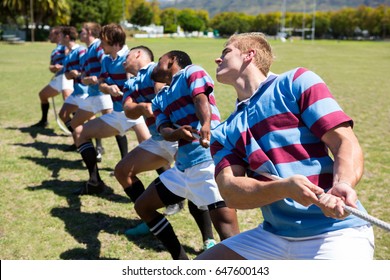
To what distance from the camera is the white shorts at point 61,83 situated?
10.5m

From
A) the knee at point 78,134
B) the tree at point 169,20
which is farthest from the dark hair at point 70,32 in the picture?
the tree at point 169,20

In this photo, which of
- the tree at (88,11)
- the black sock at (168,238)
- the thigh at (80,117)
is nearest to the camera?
the black sock at (168,238)

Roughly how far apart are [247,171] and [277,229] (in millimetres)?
365

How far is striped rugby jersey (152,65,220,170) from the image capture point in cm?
439

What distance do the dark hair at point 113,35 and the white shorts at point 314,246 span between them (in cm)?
453

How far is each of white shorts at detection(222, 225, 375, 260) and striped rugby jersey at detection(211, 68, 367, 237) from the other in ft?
0.14

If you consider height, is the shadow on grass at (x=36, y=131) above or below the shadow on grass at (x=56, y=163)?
below

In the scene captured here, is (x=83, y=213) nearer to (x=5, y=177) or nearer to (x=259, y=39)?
(x=5, y=177)

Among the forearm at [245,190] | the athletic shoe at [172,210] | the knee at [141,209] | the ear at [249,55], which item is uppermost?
the ear at [249,55]

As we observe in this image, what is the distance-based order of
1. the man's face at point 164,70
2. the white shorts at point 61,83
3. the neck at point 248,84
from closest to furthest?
1. the neck at point 248,84
2. the man's face at point 164,70
3. the white shorts at point 61,83

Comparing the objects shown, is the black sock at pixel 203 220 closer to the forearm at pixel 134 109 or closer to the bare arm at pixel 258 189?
the forearm at pixel 134 109

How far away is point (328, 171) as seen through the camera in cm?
259

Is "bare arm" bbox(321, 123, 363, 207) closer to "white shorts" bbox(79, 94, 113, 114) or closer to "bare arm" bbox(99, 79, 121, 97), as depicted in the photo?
"bare arm" bbox(99, 79, 121, 97)

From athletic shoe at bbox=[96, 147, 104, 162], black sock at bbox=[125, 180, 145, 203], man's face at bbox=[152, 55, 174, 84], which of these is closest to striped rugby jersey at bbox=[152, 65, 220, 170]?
man's face at bbox=[152, 55, 174, 84]
